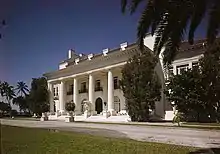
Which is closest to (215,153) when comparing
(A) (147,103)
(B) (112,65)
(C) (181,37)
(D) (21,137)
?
(C) (181,37)

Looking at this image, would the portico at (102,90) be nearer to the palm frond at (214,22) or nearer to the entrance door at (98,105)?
the entrance door at (98,105)

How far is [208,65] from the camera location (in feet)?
72.6

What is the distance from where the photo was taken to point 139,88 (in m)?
27.6

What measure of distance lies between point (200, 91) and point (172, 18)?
17379 millimetres

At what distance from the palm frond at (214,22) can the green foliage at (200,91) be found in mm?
13659

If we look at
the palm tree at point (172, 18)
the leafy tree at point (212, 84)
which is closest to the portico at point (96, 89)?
the leafy tree at point (212, 84)

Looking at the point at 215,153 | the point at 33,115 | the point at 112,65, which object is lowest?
the point at 215,153

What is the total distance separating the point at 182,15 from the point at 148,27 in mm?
766

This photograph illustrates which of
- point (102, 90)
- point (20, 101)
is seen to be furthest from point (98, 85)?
point (20, 101)

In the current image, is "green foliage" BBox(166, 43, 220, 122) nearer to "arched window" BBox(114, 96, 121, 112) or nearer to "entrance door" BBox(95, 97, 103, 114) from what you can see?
"arched window" BBox(114, 96, 121, 112)

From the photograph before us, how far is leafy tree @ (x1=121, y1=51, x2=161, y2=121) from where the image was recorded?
2566 centimetres

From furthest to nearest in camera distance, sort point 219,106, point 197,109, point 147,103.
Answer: point 147,103 → point 197,109 → point 219,106

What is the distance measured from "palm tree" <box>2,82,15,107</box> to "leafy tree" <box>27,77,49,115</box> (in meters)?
1.23

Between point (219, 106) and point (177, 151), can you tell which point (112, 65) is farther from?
point (177, 151)
